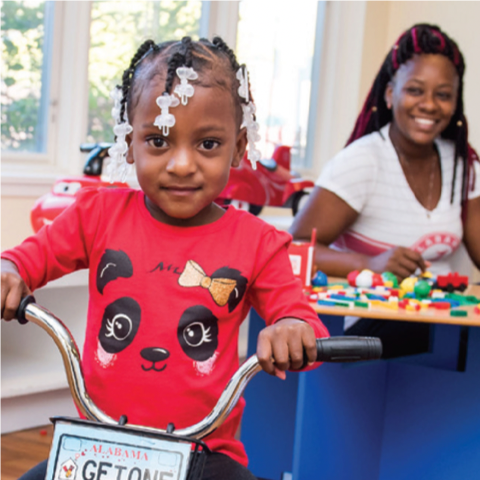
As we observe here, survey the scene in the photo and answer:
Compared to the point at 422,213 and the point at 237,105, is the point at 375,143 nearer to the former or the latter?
the point at 422,213

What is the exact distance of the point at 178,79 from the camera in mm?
1170

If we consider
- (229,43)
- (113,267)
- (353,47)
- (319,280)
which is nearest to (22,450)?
(319,280)

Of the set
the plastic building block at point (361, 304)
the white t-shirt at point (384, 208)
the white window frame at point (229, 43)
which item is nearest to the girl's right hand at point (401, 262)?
the white t-shirt at point (384, 208)

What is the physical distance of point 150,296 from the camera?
1183 millimetres

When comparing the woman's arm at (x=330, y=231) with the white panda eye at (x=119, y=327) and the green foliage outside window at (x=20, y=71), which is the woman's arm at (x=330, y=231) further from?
the green foliage outside window at (x=20, y=71)

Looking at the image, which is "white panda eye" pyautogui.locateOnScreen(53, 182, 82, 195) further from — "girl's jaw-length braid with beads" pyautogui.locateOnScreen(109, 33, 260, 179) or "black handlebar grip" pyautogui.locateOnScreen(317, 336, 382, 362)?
"black handlebar grip" pyautogui.locateOnScreen(317, 336, 382, 362)

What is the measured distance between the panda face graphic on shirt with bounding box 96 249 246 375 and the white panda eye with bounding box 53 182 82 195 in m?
1.44

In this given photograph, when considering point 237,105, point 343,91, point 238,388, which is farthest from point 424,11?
point 238,388

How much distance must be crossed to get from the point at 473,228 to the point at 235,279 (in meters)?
1.45

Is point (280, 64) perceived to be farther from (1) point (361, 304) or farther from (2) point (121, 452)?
(2) point (121, 452)

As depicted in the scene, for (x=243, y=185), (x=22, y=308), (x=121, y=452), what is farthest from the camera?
A: (x=243, y=185)

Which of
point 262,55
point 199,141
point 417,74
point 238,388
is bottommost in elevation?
point 238,388

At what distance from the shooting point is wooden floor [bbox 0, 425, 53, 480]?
240 cm

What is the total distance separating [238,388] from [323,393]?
1.00 metres
